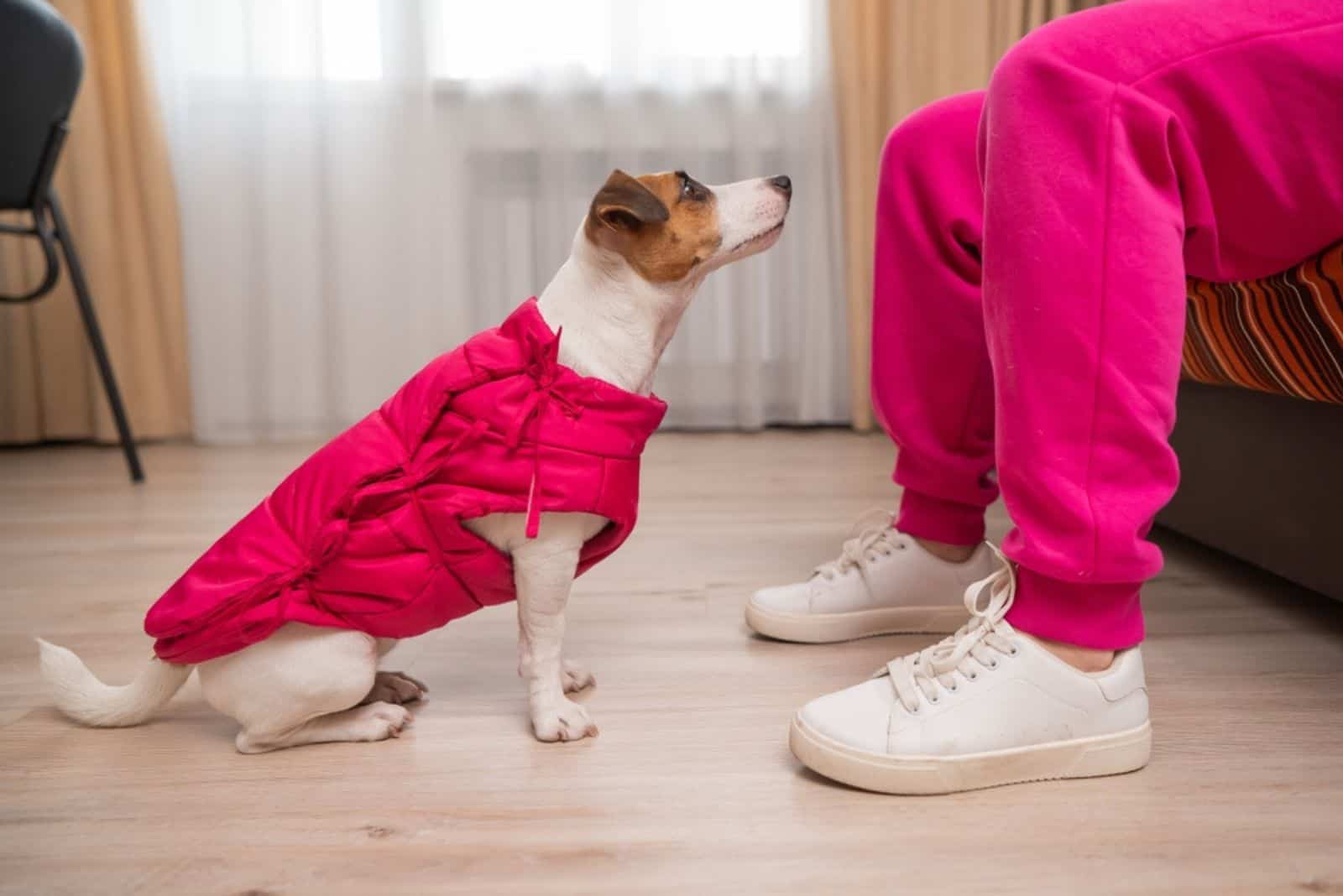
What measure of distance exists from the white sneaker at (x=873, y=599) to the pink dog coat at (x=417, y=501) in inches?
13.8

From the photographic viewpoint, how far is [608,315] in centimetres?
107

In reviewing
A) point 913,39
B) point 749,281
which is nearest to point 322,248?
point 749,281

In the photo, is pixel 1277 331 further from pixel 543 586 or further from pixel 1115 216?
pixel 543 586

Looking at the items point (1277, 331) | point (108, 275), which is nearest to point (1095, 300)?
point (1277, 331)

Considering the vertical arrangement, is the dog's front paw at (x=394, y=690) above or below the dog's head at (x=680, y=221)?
below

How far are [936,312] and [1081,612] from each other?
1.54 ft

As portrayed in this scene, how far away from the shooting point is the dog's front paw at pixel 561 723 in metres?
1.01

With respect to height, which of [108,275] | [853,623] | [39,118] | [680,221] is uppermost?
[39,118]

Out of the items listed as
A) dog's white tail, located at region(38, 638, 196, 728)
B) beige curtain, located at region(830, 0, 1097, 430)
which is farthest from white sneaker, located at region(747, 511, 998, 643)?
beige curtain, located at region(830, 0, 1097, 430)

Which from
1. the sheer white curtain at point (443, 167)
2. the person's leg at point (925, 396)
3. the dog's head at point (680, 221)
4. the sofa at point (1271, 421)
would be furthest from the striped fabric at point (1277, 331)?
the sheer white curtain at point (443, 167)

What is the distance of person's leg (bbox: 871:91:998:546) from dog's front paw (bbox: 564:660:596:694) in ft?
1.48

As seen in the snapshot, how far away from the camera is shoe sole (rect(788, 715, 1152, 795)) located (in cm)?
87

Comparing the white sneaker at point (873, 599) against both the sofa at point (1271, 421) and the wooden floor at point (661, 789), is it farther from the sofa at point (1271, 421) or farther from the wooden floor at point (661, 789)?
the sofa at point (1271, 421)

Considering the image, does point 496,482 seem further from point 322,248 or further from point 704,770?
point 322,248
